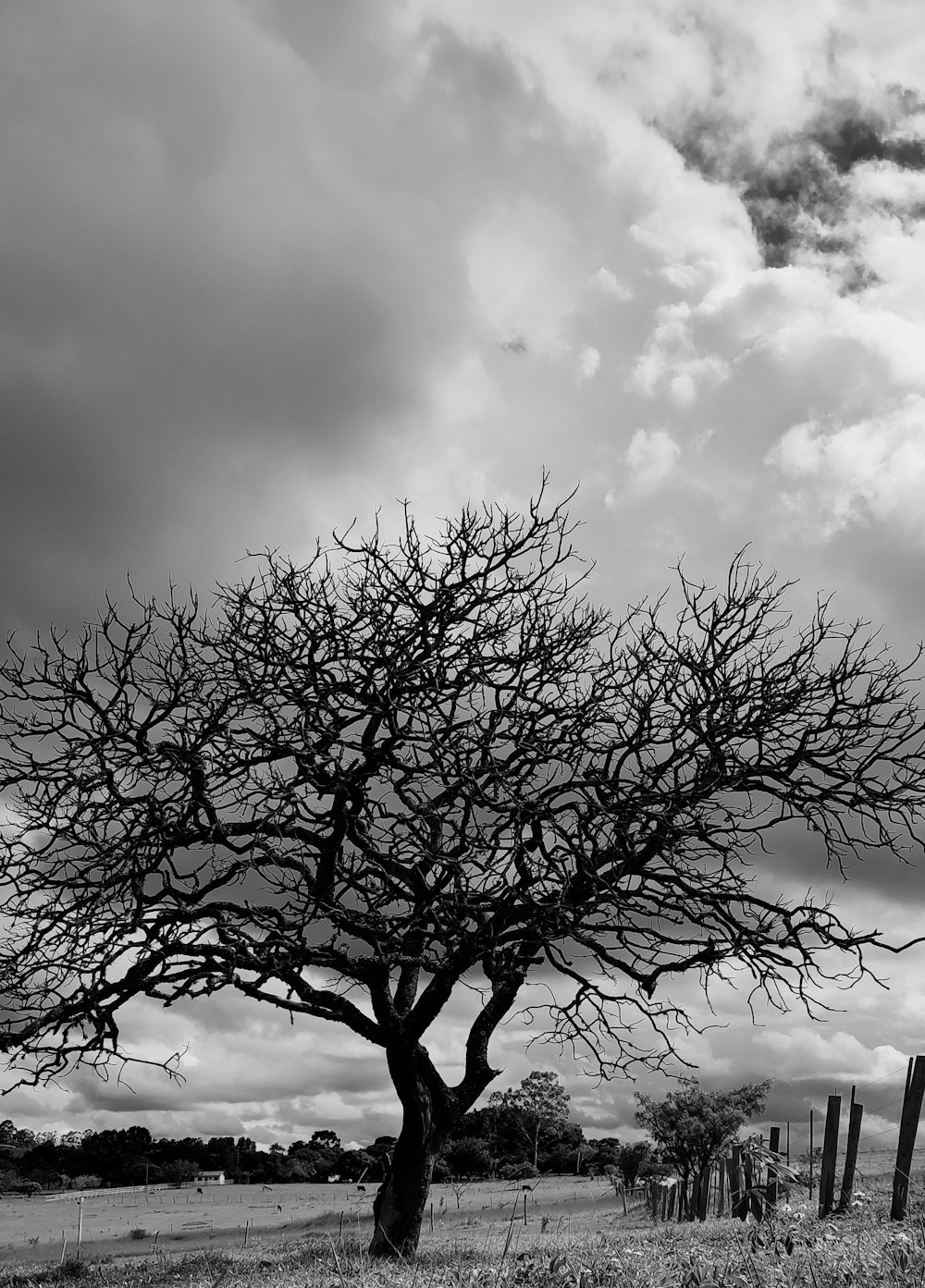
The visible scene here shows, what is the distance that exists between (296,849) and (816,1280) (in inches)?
354

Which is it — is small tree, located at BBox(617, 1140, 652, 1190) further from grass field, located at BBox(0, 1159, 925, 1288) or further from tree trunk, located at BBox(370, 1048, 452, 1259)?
tree trunk, located at BBox(370, 1048, 452, 1259)

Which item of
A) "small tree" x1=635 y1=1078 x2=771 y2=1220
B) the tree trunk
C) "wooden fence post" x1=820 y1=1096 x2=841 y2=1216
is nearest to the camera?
the tree trunk

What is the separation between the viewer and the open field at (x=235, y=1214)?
3434cm

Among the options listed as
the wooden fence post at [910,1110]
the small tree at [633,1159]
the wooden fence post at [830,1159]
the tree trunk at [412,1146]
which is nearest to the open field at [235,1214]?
the small tree at [633,1159]

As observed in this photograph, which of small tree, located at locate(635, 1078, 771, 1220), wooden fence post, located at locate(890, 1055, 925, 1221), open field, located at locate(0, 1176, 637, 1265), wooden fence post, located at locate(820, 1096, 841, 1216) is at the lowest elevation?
open field, located at locate(0, 1176, 637, 1265)

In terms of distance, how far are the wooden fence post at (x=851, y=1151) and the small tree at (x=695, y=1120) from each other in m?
27.6

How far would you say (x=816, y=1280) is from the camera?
6.50 m

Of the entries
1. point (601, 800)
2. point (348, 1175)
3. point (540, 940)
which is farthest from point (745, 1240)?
point (348, 1175)

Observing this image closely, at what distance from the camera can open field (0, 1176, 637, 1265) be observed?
1352 inches

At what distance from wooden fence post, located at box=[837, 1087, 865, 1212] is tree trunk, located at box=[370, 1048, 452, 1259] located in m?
7.69

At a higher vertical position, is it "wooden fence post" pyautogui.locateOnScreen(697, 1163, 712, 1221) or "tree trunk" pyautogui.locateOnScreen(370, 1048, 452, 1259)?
"tree trunk" pyautogui.locateOnScreen(370, 1048, 452, 1259)

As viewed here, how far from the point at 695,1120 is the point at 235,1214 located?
25.4 meters

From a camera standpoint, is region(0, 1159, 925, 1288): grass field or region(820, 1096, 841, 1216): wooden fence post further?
region(820, 1096, 841, 1216): wooden fence post

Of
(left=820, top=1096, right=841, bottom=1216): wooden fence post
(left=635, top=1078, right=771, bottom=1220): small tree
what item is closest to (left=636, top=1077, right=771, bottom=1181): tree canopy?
(left=635, top=1078, right=771, bottom=1220): small tree
